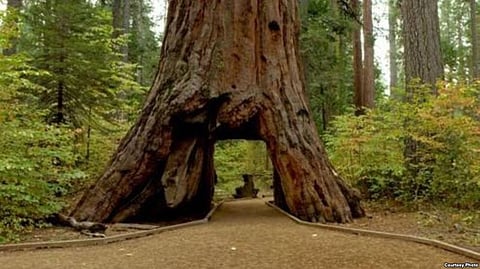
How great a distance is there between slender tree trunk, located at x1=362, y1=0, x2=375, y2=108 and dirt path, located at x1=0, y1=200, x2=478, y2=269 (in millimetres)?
10590

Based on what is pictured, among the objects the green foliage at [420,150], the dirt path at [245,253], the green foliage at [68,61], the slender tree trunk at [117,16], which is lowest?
the dirt path at [245,253]

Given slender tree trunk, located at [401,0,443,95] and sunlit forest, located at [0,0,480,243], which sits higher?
slender tree trunk, located at [401,0,443,95]

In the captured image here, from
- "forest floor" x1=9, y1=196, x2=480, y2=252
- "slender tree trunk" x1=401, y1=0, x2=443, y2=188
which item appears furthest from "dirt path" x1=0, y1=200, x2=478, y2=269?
"slender tree trunk" x1=401, y1=0, x2=443, y2=188

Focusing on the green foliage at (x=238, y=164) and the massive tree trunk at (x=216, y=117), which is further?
the green foliage at (x=238, y=164)

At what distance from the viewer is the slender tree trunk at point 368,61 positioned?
675 inches

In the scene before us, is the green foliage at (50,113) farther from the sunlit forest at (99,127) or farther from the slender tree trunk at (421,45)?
the slender tree trunk at (421,45)

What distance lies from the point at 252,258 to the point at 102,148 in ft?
27.2

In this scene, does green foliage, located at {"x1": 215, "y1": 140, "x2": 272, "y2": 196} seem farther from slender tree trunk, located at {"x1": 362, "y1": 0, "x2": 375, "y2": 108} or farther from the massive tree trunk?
the massive tree trunk

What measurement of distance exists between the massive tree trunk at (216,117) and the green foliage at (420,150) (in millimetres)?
1691

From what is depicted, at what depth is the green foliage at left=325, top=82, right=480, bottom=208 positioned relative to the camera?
8.81 metres

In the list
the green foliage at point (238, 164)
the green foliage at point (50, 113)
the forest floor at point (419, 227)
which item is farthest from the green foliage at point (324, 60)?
the forest floor at point (419, 227)

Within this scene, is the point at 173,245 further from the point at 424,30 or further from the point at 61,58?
the point at 424,30

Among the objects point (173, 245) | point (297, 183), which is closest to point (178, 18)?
point (297, 183)

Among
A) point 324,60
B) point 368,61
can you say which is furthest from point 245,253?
point 368,61
